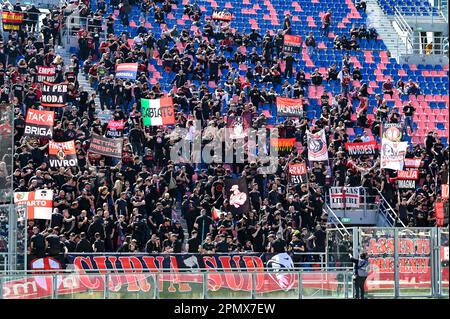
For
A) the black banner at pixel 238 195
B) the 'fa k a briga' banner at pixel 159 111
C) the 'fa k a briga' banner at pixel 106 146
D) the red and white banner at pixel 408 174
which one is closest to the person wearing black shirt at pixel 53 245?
the 'fa k a briga' banner at pixel 106 146

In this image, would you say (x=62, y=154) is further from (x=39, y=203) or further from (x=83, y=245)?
(x=83, y=245)

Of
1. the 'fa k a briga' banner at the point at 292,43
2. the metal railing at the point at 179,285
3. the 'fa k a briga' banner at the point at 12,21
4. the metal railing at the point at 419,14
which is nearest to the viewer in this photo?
the metal railing at the point at 179,285

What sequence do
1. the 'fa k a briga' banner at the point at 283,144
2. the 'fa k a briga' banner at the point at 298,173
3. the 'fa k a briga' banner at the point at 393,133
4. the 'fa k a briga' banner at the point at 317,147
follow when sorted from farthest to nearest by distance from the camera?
the 'fa k a briga' banner at the point at 317,147 < the 'fa k a briga' banner at the point at 283,144 < the 'fa k a briga' banner at the point at 393,133 < the 'fa k a briga' banner at the point at 298,173

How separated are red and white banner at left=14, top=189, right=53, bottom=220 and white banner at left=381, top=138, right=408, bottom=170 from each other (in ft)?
34.6

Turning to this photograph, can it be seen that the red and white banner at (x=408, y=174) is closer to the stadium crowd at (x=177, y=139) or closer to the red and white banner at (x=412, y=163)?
the stadium crowd at (x=177, y=139)

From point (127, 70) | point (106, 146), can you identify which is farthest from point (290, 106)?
point (106, 146)

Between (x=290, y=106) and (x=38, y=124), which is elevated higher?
(x=290, y=106)

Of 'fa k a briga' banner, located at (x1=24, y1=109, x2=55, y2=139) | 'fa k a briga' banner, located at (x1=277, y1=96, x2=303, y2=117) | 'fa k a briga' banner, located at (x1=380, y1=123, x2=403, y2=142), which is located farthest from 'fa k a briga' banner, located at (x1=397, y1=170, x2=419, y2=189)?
'fa k a briga' banner, located at (x1=24, y1=109, x2=55, y2=139)

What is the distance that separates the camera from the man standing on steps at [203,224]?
3266cm

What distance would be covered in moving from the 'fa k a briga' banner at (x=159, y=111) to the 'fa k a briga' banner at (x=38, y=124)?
12.7 ft

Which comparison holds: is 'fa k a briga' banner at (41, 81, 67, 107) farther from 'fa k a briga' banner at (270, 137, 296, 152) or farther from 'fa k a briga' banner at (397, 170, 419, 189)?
'fa k a briga' banner at (397, 170, 419, 189)

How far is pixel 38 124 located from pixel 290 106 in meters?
9.68

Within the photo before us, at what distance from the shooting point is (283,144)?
38250 millimetres

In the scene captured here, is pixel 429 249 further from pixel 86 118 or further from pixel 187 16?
pixel 187 16
